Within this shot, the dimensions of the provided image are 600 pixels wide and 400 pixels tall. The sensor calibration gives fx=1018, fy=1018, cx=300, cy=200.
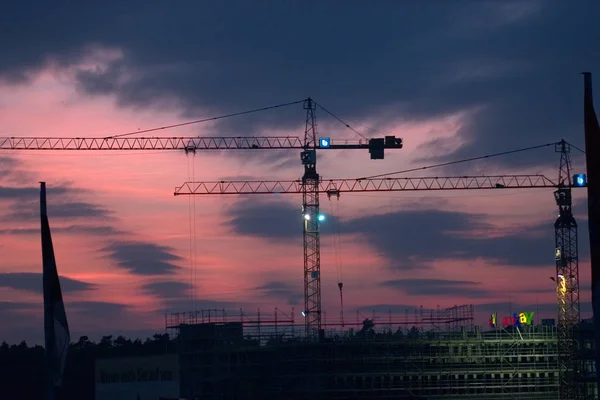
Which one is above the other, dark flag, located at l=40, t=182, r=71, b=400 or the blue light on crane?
the blue light on crane

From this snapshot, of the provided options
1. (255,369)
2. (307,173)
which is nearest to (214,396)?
(255,369)

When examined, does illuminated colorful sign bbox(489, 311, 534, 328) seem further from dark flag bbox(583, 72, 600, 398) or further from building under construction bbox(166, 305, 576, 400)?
dark flag bbox(583, 72, 600, 398)

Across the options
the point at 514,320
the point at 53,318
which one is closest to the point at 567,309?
the point at 514,320

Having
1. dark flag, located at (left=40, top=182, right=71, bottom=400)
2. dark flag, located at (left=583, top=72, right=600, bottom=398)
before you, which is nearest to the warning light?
dark flag, located at (left=40, top=182, right=71, bottom=400)

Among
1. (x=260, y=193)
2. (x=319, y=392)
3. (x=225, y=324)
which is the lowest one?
(x=319, y=392)

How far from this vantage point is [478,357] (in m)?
158

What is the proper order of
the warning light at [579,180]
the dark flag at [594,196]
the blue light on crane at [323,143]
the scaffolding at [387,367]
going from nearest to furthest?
1. the dark flag at [594,196]
2. the scaffolding at [387,367]
3. the warning light at [579,180]
4. the blue light on crane at [323,143]

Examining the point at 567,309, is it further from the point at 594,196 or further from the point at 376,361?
the point at 594,196

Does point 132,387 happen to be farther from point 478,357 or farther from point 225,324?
point 478,357

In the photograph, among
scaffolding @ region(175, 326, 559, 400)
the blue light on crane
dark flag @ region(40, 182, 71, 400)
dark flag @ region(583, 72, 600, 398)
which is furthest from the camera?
the blue light on crane

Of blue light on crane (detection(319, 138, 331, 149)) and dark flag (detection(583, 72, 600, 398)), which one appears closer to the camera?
dark flag (detection(583, 72, 600, 398))

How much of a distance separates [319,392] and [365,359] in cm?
1171

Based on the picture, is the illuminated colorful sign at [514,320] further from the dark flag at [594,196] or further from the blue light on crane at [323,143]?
the dark flag at [594,196]

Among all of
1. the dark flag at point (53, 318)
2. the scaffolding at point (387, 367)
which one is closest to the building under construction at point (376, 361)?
the scaffolding at point (387, 367)
